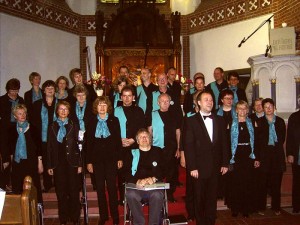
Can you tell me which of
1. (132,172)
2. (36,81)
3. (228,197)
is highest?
(36,81)

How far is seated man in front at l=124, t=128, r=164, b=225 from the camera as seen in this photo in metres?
4.57

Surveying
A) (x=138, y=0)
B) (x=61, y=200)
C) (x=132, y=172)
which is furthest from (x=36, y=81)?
(x=138, y=0)

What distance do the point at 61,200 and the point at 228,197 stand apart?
2378mm

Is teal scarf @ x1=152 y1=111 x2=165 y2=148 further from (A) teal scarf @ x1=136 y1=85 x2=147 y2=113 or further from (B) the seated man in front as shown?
(A) teal scarf @ x1=136 y1=85 x2=147 y2=113

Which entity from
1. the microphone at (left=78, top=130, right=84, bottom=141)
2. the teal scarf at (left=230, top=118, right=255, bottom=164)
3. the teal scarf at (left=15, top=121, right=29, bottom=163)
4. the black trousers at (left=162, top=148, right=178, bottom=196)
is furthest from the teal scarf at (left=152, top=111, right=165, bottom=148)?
the teal scarf at (left=15, top=121, right=29, bottom=163)

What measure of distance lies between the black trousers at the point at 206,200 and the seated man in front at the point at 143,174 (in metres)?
0.44

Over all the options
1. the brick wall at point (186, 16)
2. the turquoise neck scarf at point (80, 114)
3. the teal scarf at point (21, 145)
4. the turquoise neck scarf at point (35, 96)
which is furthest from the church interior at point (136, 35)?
the teal scarf at point (21, 145)

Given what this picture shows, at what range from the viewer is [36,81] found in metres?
6.23

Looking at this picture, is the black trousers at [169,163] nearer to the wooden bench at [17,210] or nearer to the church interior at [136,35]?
the wooden bench at [17,210]

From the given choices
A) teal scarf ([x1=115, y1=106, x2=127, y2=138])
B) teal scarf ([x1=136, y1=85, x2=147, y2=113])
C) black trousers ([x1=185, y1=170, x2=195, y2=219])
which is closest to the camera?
black trousers ([x1=185, y1=170, x2=195, y2=219])

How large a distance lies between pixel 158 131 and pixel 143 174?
83 cm

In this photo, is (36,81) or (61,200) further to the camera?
(36,81)

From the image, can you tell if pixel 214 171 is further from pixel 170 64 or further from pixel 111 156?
pixel 170 64

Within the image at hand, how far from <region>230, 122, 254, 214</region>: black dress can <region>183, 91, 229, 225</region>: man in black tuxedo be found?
798mm
